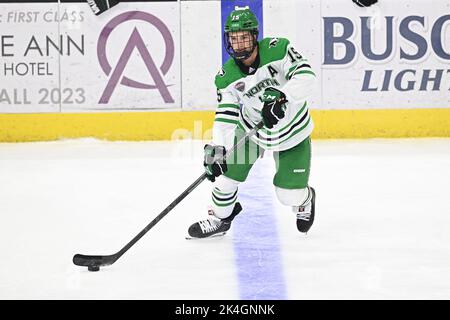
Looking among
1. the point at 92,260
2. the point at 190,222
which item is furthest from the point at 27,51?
the point at 92,260

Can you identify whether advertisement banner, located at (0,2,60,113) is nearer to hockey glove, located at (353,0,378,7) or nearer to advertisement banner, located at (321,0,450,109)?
advertisement banner, located at (321,0,450,109)

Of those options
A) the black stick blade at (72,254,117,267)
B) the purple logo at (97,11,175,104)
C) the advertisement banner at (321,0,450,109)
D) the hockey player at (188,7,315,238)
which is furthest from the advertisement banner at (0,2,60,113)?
the black stick blade at (72,254,117,267)

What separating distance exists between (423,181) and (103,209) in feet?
5.69

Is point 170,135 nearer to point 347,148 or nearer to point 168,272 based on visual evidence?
point 347,148

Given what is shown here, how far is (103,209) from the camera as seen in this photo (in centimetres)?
408

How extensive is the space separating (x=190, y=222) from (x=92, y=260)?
90 centimetres

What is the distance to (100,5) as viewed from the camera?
6.48 m

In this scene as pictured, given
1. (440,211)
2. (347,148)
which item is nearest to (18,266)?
(440,211)

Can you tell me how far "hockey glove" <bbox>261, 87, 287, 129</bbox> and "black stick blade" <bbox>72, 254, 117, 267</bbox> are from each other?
0.73m

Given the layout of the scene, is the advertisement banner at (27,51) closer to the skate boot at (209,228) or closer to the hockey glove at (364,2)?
the hockey glove at (364,2)

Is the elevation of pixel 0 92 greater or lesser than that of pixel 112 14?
lesser

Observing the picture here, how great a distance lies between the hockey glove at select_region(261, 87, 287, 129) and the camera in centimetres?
316

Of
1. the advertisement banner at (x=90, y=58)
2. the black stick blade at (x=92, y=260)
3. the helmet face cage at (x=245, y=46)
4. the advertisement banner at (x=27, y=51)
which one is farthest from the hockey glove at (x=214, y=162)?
the advertisement banner at (x=27, y=51)
